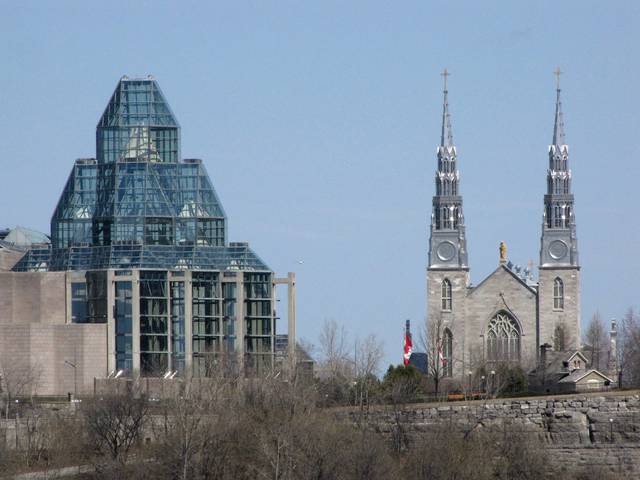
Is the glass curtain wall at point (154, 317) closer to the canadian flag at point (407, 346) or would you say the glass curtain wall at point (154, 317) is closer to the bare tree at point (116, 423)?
the canadian flag at point (407, 346)

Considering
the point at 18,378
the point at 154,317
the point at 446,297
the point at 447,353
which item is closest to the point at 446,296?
the point at 446,297

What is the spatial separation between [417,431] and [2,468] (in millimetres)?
16206

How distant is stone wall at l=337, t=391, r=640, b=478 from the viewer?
318 ft

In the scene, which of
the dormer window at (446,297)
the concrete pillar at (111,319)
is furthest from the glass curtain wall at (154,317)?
the dormer window at (446,297)

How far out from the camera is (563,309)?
631 feet

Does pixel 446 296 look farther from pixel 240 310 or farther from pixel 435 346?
pixel 240 310

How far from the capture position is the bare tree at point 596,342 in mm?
169000

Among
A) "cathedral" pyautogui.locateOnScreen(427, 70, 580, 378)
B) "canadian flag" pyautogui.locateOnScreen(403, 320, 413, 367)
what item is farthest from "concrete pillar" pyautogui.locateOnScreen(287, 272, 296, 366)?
"cathedral" pyautogui.locateOnScreen(427, 70, 580, 378)

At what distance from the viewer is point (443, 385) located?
150 m

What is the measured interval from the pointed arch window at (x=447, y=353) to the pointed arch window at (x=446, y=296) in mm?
3359

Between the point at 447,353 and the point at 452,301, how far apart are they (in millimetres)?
8044

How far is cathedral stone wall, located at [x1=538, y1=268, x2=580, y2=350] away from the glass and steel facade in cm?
4332

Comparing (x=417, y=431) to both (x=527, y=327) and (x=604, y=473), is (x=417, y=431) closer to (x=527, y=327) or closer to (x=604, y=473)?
(x=604, y=473)

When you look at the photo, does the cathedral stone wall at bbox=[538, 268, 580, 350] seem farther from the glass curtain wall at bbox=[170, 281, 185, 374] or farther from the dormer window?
the glass curtain wall at bbox=[170, 281, 185, 374]
